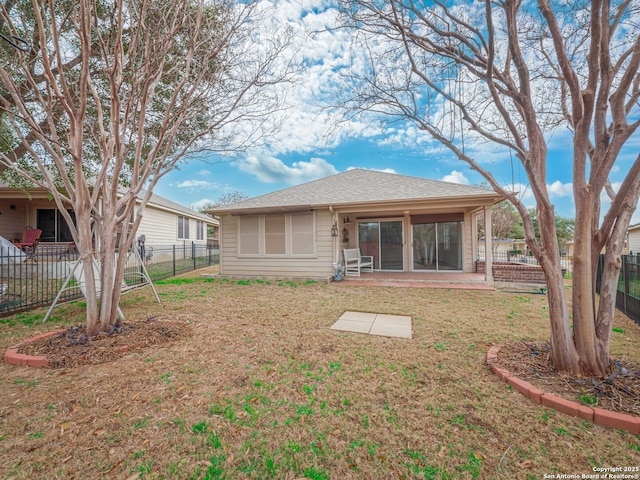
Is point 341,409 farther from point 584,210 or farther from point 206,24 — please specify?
point 206,24

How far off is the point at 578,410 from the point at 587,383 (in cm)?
47

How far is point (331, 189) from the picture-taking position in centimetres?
1005

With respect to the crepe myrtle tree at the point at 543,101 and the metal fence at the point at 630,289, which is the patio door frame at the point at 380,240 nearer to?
the metal fence at the point at 630,289

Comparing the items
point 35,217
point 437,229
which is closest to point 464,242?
point 437,229

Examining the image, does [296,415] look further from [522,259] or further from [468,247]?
[522,259]

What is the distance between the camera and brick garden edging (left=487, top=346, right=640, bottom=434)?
1.95 metres

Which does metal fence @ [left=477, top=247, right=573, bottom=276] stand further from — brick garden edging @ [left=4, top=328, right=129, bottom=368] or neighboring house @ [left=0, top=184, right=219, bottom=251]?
neighboring house @ [left=0, top=184, right=219, bottom=251]

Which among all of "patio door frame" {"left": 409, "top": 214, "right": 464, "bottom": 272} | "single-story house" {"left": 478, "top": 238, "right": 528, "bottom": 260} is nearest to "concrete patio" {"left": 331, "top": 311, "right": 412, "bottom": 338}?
"patio door frame" {"left": 409, "top": 214, "right": 464, "bottom": 272}

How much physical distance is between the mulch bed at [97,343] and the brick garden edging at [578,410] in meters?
4.09

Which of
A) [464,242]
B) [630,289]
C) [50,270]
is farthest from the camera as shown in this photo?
[50,270]

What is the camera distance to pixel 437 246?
9.95 metres

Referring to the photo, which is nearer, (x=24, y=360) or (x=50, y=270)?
(x=24, y=360)

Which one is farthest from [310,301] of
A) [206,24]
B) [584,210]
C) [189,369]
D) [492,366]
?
[206,24]

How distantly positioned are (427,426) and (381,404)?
391mm
